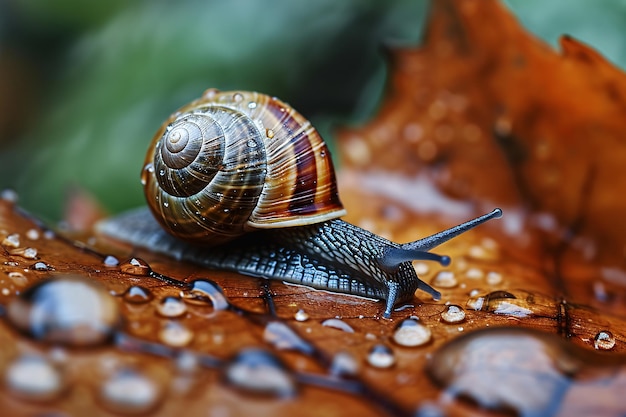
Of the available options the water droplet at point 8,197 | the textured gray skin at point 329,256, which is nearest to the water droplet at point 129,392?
the textured gray skin at point 329,256

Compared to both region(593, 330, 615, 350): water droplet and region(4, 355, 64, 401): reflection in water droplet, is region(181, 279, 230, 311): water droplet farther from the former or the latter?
region(593, 330, 615, 350): water droplet

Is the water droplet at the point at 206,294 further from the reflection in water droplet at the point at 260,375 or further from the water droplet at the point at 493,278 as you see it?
the water droplet at the point at 493,278

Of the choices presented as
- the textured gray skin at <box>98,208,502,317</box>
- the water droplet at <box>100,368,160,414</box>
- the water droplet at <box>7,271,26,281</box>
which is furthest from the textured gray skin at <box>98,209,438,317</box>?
the water droplet at <box>100,368,160,414</box>

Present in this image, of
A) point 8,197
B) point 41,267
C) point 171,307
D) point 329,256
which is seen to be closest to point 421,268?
point 329,256

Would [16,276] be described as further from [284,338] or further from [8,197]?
[8,197]

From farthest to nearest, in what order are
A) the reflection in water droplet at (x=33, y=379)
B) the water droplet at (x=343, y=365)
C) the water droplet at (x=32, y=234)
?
1. the water droplet at (x=32, y=234)
2. the water droplet at (x=343, y=365)
3. the reflection in water droplet at (x=33, y=379)

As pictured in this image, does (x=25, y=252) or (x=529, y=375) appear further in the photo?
(x=25, y=252)

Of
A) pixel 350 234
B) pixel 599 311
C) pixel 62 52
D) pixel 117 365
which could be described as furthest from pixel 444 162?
pixel 62 52
